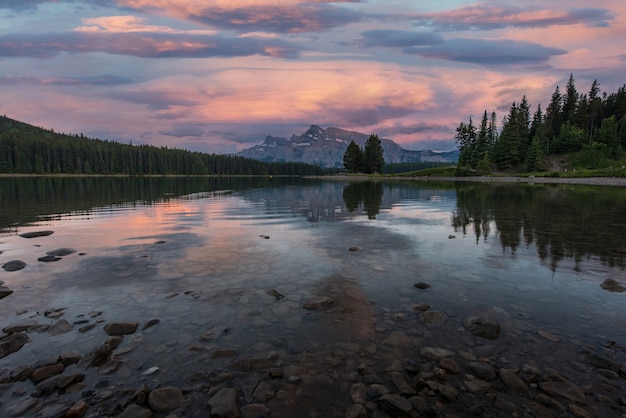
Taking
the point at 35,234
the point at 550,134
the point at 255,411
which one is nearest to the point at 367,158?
the point at 550,134

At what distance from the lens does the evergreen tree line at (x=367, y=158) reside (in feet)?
607

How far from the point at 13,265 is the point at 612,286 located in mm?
28120

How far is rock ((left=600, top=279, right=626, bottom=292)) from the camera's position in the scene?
13.6m

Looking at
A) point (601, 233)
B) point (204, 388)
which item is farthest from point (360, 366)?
point (601, 233)

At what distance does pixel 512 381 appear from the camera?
7.82 meters

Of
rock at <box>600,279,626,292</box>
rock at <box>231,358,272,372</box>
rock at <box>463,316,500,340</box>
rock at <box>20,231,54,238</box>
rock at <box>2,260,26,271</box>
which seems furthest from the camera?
rock at <box>20,231,54,238</box>

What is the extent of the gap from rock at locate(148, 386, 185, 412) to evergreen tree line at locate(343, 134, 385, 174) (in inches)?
7100

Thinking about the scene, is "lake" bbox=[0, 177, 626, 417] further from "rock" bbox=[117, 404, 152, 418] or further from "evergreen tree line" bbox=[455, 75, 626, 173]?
"evergreen tree line" bbox=[455, 75, 626, 173]

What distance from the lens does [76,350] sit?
9172mm

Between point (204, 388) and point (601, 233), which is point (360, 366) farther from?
point (601, 233)

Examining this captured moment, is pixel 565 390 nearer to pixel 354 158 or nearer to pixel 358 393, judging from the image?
pixel 358 393

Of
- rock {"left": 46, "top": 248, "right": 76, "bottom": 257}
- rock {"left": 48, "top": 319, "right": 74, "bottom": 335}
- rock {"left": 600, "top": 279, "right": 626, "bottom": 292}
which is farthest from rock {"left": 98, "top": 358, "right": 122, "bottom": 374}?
rock {"left": 600, "top": 279, "right": 626, "bottom": 292}

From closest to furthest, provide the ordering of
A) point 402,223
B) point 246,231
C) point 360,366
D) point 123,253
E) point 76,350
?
point 360,366 → point 76,350 → point 123,253 → point 246,231 → point 402,223

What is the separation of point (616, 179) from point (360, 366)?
130m
